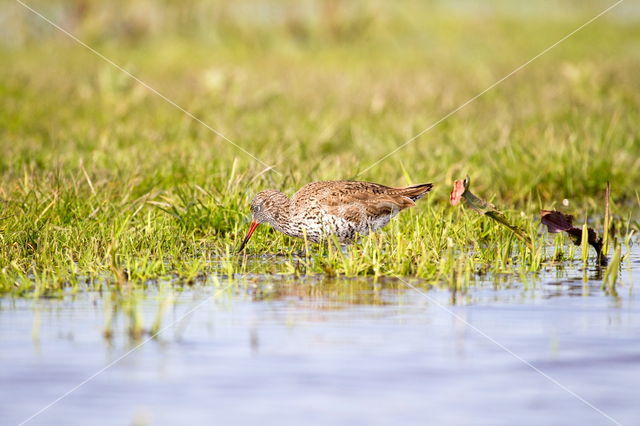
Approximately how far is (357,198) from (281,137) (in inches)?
198

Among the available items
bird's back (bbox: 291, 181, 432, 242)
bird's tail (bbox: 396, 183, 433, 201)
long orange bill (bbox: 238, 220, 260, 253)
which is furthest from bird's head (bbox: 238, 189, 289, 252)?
bird's tail (bbox: 396, 183, 433, 201)

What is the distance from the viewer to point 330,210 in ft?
27.7

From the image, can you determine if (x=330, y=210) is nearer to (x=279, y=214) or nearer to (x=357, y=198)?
(x=357, y=198)

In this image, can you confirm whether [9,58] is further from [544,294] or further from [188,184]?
[544,294]

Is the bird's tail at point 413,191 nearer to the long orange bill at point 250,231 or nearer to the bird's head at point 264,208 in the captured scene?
the bird's head at point 264,208

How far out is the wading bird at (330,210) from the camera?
847 cm

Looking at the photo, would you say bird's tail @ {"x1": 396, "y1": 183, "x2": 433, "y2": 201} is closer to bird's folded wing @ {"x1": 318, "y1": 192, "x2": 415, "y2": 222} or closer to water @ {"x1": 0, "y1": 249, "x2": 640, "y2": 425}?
bird's folded wing @ {"x1": 318, "y1": 192, "x2": 415, "y2": 222}

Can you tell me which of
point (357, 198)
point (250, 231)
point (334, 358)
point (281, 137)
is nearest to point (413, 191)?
point (357, 198)

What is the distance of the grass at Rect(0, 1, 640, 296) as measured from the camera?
8117mm

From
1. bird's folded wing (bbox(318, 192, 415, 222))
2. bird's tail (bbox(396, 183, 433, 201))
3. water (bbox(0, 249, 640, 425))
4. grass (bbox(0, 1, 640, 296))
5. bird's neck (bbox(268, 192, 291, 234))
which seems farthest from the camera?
bird's tail (bbox(396, 183, 433, 201))

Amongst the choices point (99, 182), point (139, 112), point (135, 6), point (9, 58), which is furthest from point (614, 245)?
point (135, 6)

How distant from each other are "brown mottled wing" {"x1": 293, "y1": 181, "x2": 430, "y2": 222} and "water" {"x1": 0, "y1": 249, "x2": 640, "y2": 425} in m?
1.23

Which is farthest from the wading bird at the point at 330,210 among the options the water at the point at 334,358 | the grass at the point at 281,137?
the water at the point at 334,358

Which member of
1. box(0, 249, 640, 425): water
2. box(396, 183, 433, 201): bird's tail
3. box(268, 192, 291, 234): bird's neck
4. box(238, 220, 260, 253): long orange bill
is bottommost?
box(0, 249, 640, 425): water
